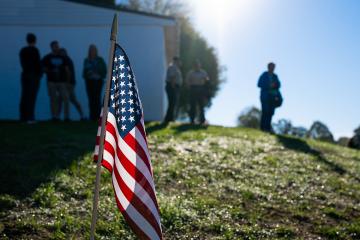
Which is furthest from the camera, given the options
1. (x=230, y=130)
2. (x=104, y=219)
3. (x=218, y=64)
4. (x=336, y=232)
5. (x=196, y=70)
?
Result: (x=218, y=64)

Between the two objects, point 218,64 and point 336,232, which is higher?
point 218,64

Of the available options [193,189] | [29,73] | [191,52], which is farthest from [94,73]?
[191,52]

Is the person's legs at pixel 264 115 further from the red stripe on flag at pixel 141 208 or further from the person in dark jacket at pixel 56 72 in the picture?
the red stripe on flag at pixel 141 208

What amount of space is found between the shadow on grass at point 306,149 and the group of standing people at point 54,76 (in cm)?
468

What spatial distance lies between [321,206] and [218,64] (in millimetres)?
34223

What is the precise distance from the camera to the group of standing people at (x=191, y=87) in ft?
49.5

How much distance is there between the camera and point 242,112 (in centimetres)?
5609

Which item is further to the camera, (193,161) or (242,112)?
(242,112)

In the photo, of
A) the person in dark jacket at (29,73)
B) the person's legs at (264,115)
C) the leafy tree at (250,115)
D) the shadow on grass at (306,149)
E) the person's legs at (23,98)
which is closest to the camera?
the shadow on grass at (306,149)

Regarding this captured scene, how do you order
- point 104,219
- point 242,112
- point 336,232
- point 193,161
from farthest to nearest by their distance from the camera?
point 242,112 → point 193,161 → point 336,232 → point 104,219

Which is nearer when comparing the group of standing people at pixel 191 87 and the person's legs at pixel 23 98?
the person's legs at pixel 23 98

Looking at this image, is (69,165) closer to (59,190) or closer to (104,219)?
(59,190)

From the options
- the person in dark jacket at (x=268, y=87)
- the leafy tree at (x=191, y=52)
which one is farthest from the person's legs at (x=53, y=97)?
the leafy tree at (x=191, y=52)

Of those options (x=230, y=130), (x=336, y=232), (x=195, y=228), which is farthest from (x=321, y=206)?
(x=230, y=130)
